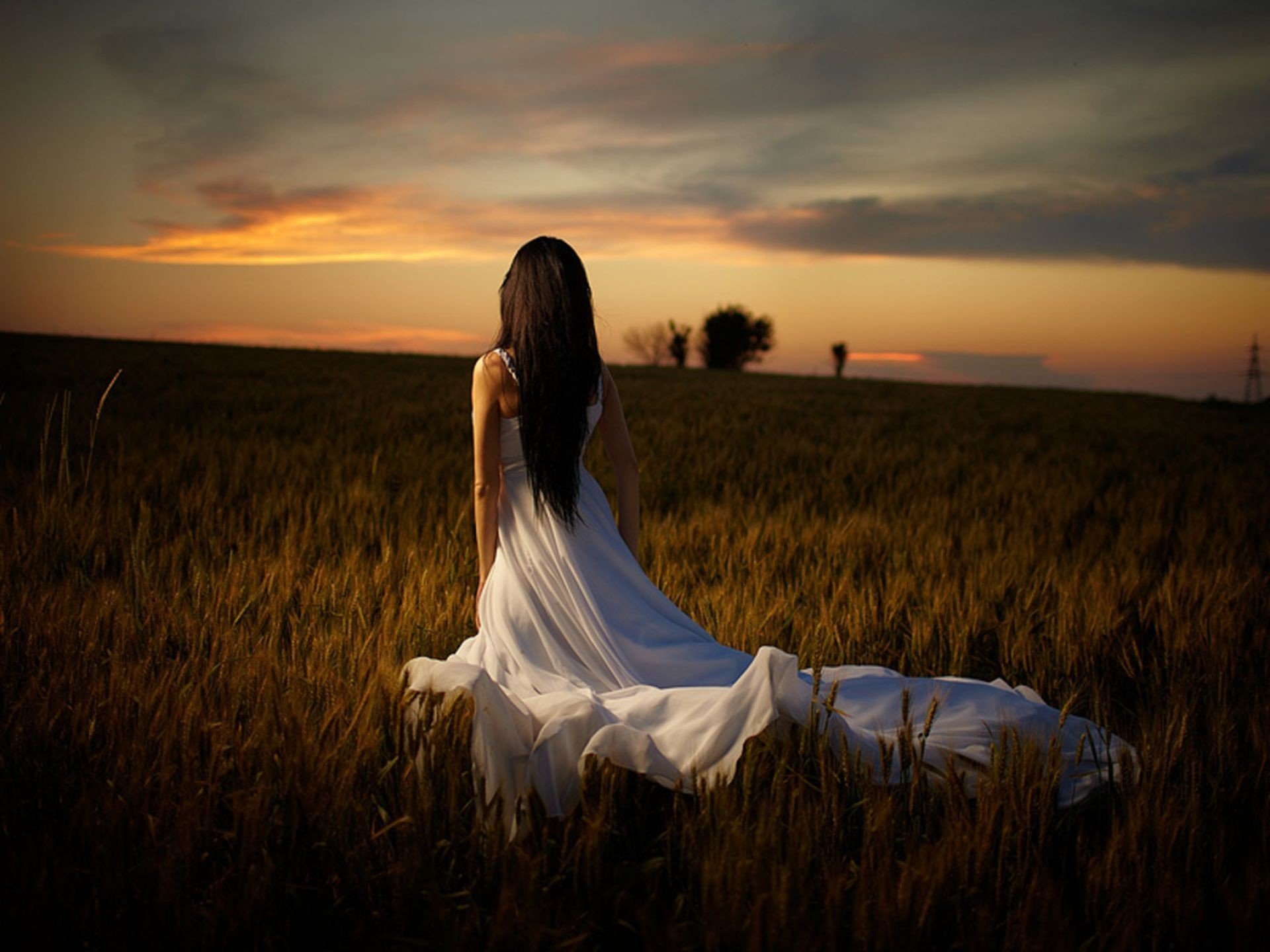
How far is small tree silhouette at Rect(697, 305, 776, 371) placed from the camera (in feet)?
269

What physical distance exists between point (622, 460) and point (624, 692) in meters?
0.90

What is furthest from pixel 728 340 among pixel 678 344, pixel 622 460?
pixel 622 460

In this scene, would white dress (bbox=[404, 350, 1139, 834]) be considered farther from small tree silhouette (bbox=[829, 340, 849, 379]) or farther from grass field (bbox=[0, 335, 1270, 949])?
small tree silhouette (bbox=[829, 340, 849, 379])

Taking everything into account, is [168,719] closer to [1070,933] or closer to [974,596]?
[1070,933]

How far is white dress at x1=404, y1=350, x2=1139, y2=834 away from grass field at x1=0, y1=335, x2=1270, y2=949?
0.27 ft

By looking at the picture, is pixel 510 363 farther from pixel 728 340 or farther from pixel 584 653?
pixel 728 340

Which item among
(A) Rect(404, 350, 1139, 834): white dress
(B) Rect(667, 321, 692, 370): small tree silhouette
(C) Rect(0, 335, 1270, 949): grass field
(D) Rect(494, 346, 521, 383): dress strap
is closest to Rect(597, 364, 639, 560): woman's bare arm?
(A) Rect(404, 350, 1139, 834): white dress

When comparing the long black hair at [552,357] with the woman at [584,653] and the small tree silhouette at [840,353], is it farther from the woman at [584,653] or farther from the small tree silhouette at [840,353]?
the small tree silhouette at [840,353]

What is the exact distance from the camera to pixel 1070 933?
1371 millimetres

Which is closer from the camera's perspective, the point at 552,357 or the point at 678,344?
the point at 552,357

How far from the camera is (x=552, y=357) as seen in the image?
7.95ft

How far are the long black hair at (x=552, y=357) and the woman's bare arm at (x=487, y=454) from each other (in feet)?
0.30

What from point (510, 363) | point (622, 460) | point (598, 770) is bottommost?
point (598, 770)

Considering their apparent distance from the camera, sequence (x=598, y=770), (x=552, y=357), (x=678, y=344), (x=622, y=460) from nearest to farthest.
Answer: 1. (x=598, y=770)
2. (x=552, y=357)
3. (x=622, y=460)
4. (x=678, y=344)
